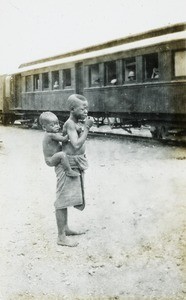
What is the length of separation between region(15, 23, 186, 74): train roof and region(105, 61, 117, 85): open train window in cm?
33

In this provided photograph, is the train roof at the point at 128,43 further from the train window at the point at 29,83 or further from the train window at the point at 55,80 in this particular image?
the train window at the point at 29,83

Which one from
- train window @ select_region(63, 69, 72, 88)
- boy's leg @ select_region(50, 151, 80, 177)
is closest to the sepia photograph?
boy's leg @ select_region(50, 151, 80, 177)

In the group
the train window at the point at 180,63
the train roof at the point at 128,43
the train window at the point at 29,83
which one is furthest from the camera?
the train window at the point at 29,83

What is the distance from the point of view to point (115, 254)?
3.58m

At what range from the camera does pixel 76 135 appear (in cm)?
387

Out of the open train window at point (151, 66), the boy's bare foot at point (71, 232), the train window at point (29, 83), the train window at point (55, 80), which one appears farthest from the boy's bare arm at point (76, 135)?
the train window at point (29, 83)

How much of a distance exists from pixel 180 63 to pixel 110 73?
296 centimetres

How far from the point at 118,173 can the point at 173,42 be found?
12.9ft

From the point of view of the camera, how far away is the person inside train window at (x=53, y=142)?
3785 mm

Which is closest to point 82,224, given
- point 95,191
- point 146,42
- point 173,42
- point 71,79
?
point 95,191

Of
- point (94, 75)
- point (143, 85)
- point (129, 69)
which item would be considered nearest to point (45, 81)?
point (94, 75)

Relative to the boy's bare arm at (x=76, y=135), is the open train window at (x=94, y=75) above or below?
above

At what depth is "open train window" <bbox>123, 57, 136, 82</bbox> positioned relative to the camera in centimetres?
1082

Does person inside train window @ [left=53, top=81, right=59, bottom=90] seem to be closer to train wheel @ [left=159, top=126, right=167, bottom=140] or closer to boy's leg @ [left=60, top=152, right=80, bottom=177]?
train wheel @ [left=159, top=126, right=167, bottom=140]
